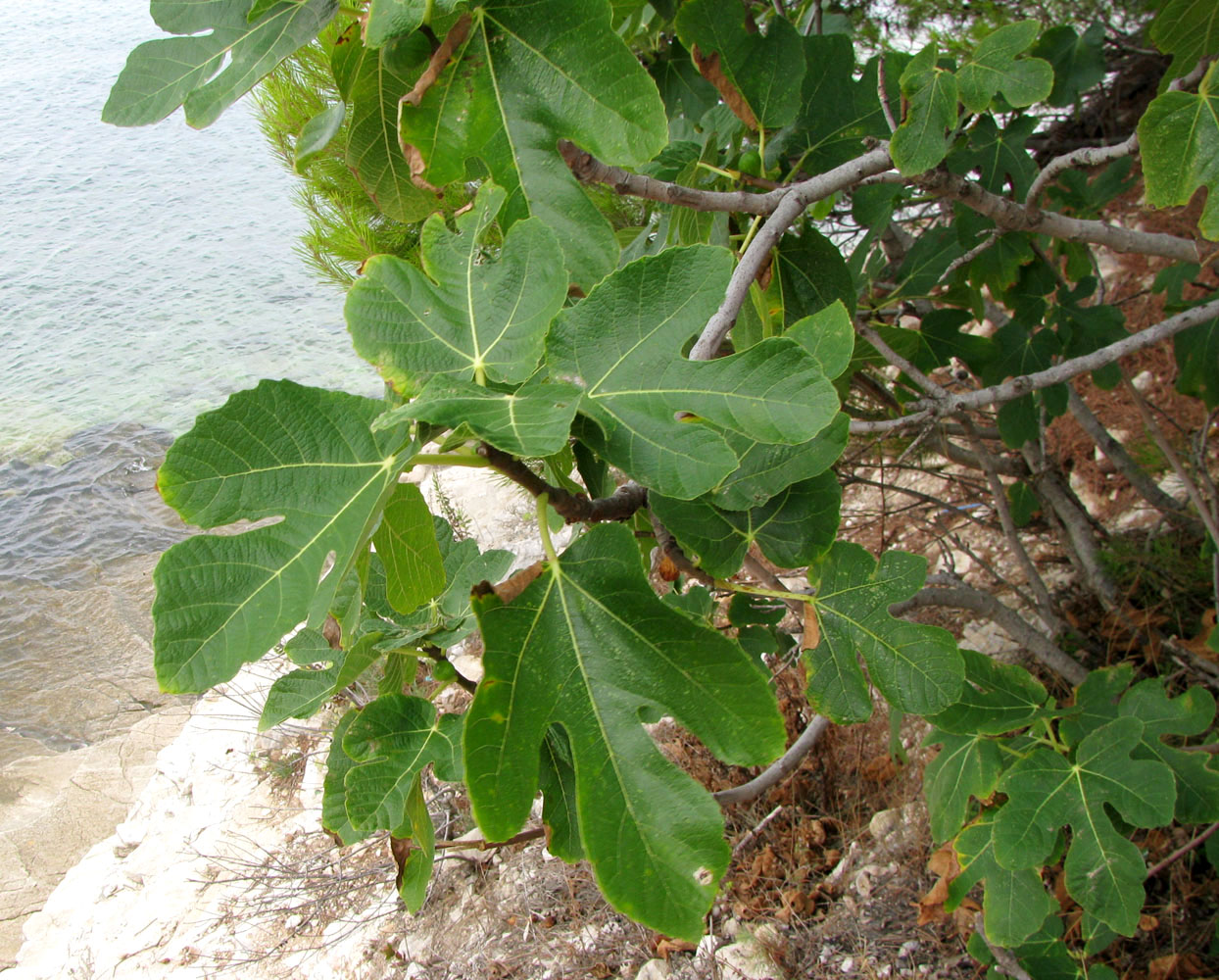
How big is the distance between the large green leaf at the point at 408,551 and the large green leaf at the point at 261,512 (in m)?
0.13

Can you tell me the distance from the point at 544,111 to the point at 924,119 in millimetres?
490

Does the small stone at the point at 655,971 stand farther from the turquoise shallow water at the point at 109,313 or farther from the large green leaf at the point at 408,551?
the turquoise shallow water at the point at 109,313

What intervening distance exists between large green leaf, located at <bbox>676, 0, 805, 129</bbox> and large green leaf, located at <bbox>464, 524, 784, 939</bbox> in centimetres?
67

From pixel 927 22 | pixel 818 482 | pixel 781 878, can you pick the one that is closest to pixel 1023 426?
pixel 818 482

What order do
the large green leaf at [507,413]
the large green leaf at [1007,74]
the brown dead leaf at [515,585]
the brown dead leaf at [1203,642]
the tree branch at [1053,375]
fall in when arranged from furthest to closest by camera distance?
the brown dead leaf at [1203,642], the tree branch at [1053,375], the large green leaf at [1007,74], the brown dead leaf at [515,585], the large green leaf at [507,413]

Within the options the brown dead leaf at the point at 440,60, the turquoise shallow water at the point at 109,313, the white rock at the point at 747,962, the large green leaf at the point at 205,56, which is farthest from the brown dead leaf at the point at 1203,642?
the turquoise shallow water at the point at 109,313

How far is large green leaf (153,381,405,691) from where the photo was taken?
1.52 feet

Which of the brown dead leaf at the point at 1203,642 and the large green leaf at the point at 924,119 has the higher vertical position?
the large green leaf at the point at 924,119

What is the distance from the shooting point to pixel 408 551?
2.25 feet

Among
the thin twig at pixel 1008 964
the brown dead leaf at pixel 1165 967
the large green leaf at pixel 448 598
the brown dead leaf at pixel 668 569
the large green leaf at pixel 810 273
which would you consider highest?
the large green leaf at pixel 810 273

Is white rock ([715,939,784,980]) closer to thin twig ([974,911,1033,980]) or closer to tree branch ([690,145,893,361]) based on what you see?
thin twig ([974,911,1033,980])

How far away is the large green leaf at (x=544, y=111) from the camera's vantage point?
2.14 ft

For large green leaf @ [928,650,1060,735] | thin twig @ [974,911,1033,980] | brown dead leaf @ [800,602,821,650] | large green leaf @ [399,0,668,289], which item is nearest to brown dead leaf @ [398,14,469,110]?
large green leaf @ [399,0,668,289]

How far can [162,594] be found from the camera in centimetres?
46
